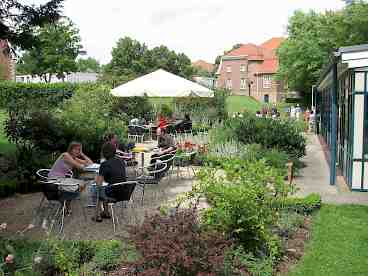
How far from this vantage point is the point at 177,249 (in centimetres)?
435

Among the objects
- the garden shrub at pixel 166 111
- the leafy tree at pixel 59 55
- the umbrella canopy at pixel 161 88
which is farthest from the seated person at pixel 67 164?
the leafy tree at pixel 59 55

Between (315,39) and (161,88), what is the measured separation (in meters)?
37.2

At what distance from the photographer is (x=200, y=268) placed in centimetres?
443

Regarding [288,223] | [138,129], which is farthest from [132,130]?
[288,223]

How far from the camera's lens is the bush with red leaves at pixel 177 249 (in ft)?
14.1

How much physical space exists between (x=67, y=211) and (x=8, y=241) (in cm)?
219

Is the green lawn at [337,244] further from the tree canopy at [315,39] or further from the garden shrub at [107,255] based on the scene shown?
the tree canopy at [315,39]

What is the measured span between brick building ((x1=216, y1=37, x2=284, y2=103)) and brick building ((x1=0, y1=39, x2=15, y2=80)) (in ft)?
120

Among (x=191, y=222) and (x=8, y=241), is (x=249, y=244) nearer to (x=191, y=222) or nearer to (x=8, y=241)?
(x=191, y=222)

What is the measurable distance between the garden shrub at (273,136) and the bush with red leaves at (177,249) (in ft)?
26.5

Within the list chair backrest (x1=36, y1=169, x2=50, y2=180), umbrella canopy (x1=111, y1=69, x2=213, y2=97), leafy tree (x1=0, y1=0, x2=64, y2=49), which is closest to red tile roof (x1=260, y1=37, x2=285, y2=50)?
umbrella canopy (x1=111, y1=69, x2=213, y2=97)

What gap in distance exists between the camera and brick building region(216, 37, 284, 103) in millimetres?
84188

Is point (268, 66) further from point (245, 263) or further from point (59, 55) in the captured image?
point (245, 263)

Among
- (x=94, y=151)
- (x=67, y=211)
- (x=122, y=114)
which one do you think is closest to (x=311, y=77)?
(x=122, y=114)
